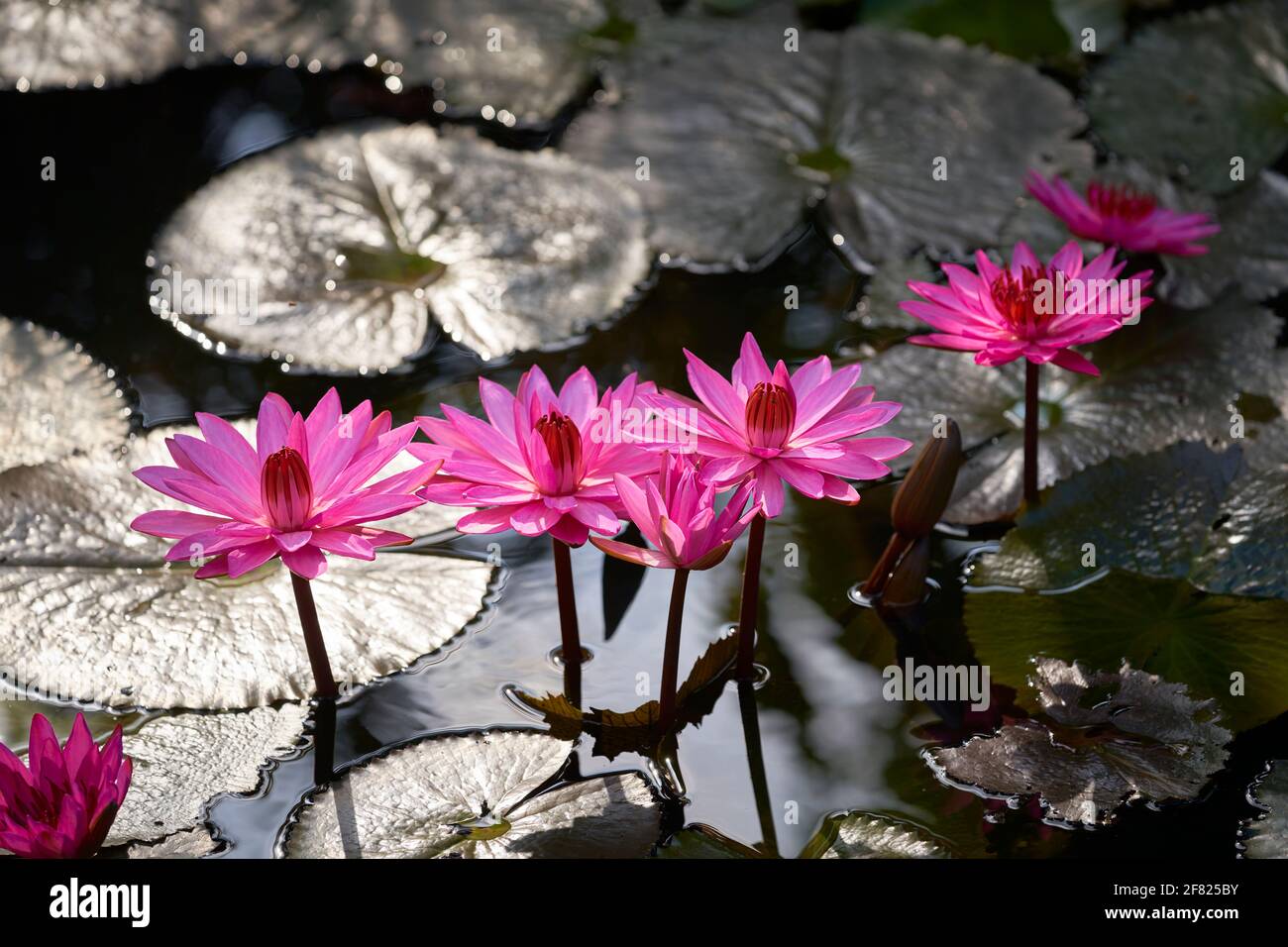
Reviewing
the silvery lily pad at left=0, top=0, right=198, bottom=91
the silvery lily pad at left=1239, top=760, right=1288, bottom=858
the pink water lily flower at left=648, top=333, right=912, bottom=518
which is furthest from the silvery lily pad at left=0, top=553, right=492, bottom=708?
the silvery lily pad at left=0, top=0, right=198, bottom=91

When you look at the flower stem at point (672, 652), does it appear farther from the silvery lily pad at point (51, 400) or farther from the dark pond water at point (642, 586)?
the silvery lily pad at point (51, 400)

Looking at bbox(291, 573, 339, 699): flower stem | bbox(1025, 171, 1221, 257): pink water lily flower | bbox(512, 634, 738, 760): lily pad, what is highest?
bbox(1025, 171, 1221, 257): pink water lily flower

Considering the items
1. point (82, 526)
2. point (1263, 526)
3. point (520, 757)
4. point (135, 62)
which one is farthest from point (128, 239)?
point (1263, 526)

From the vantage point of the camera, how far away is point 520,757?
66.2 inches

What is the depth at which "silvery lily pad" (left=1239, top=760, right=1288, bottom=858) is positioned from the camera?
1610 mm

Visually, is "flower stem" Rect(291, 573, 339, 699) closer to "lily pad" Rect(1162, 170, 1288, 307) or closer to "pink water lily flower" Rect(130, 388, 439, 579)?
"pink water lily flower" Rect(130, 388, 439, 579)

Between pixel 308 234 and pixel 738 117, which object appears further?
pixel 738 117

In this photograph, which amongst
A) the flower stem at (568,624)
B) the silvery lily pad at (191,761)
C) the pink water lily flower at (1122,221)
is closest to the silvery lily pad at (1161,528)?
the pink water lily flower at (1122,221)

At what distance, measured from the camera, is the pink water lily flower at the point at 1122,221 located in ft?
8.07

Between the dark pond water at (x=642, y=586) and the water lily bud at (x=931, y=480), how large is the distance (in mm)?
175

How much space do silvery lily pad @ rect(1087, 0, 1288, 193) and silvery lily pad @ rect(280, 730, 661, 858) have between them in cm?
230

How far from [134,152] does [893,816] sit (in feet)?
8.35

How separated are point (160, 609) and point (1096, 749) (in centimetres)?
140
